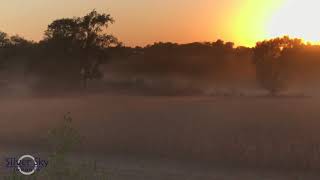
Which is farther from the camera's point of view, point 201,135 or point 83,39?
point 83,39

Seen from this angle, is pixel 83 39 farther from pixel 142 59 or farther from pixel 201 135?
pixel 201 135

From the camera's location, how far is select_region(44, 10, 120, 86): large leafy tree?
67.3 meters

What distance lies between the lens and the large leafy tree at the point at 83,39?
2650 inches

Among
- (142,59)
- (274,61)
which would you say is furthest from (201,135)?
(274,61)

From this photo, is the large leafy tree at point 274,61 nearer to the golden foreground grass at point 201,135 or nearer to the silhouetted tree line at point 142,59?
the silhouetted tree line at point 142,59

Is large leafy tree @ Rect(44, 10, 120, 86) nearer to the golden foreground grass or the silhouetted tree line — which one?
the silhouetted tree line

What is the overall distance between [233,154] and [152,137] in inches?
151

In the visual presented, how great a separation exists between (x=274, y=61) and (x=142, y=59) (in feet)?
48.1

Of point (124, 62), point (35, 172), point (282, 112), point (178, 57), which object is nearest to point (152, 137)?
point (282, 112)

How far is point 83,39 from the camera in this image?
6912 cm

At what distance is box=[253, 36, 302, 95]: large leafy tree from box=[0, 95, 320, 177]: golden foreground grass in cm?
3009

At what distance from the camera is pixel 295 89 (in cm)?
5941

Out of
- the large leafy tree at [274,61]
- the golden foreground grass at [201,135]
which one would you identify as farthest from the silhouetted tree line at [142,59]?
the golden foreground grass at [201,135]

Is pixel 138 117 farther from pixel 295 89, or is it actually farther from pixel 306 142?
pixel 295 89
